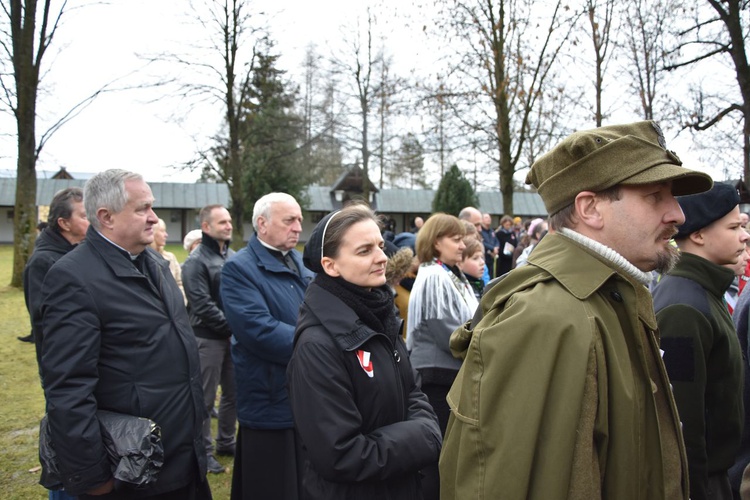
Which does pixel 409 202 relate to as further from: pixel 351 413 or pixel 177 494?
pixel 351 413

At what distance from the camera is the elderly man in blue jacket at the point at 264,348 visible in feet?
11.7

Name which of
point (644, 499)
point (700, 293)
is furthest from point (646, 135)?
point (700, 293)

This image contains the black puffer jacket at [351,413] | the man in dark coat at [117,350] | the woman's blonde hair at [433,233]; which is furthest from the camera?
the woman's blonde hair at [433,233]

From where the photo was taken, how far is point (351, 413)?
219 centimetres

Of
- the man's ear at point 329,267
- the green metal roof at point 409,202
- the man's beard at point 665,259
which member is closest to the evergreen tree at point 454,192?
the green metal roof at point 409,202

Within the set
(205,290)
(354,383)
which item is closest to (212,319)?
(205,290)

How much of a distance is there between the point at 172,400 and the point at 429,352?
5.79 feet

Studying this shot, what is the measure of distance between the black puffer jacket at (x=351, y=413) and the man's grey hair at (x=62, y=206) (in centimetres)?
260

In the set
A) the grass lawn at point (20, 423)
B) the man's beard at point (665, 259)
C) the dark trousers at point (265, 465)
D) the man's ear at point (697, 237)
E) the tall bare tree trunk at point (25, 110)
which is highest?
the tall bare tree trunk at point (25, 110)

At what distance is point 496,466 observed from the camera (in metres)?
1.42

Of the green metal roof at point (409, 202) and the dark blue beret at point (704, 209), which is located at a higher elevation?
the green metal roof at point (409, 202)

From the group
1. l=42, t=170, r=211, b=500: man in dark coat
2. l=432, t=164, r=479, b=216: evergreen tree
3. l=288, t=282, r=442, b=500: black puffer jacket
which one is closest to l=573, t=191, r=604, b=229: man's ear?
l=288, t=282, r=442, b=500: black puffer jacket

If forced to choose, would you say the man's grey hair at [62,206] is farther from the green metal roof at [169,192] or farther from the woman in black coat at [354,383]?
the green metal roof at [169,192]

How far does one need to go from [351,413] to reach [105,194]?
1.74m
